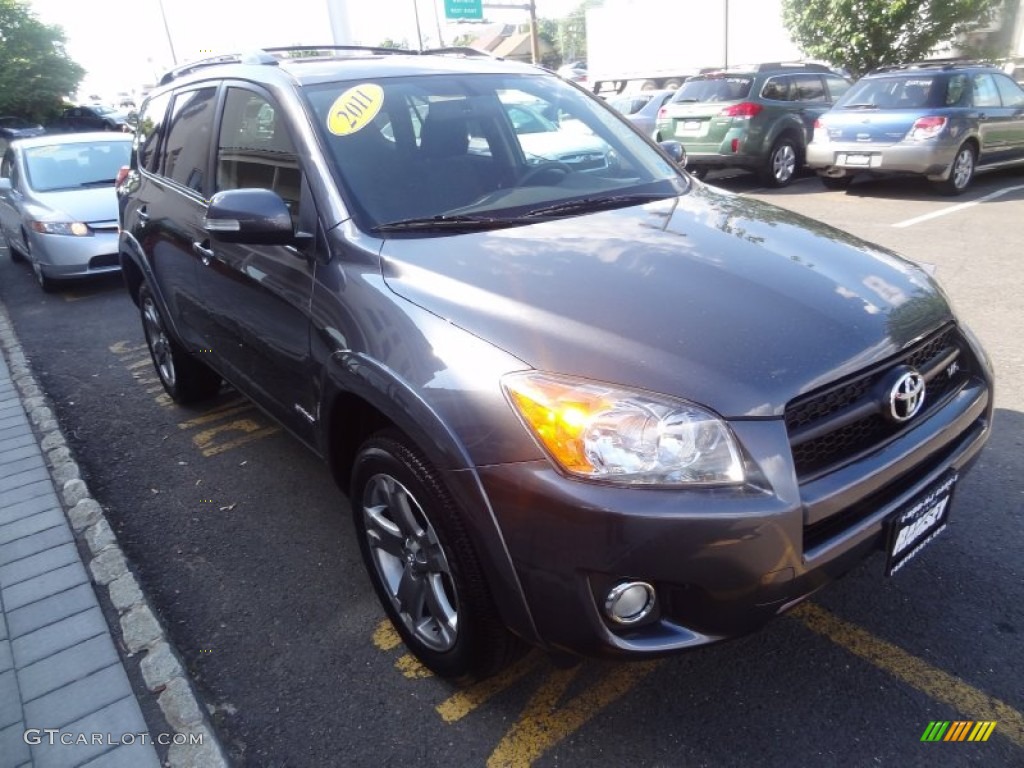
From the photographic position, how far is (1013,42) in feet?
67.8

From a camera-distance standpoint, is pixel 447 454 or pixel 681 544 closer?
pixel 681 544

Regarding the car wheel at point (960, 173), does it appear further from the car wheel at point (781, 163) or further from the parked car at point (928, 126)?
the car wheel at point (781, 163)

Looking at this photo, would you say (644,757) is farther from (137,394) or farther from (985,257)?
(985,257)

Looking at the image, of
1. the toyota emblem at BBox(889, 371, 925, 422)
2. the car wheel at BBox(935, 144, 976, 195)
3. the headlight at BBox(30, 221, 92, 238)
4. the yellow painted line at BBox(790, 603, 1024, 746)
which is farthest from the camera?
the car wheel at BBox(935, 144, 976, 195)

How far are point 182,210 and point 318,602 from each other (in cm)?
204

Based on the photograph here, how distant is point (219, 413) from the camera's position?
4.67 meters

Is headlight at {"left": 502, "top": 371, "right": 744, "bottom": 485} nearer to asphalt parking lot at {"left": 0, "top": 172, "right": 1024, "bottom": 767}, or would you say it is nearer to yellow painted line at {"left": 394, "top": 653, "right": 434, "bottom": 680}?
asphalt parking lot at {"left": 0, "top": 172, "right": 1024, "bottom": 767}

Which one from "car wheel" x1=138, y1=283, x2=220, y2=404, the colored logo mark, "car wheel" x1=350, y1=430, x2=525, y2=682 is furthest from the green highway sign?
the colored logo mark

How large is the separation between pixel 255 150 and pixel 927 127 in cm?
871

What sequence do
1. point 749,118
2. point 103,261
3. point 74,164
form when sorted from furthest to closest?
point 749,118 < point 74,164 < point 103,261

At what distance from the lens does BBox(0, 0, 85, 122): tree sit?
3541 cm

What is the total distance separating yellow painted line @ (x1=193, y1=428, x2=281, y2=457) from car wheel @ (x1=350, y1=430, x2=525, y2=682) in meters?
1.96

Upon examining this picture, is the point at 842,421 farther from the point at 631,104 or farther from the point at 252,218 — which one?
the point at 631,104

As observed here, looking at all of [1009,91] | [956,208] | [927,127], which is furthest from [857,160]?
[1009,91]
